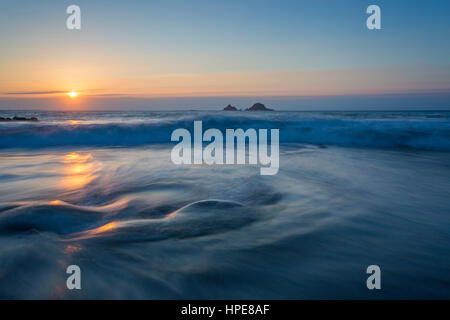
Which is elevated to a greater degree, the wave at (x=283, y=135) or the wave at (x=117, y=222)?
the wave at (x=283, y=135)

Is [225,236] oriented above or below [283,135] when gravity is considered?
below

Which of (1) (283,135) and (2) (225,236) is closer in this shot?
(2) (225,236)

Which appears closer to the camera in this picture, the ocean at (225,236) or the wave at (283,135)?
the ocean at (225,236)

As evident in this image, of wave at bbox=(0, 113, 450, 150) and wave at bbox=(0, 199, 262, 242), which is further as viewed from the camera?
wave at bbox=(0, 113, 450, 150)

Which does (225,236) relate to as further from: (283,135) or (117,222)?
(283,135)

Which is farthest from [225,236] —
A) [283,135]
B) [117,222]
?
[283,135]

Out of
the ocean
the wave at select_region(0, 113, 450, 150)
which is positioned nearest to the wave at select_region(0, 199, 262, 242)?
the ocean

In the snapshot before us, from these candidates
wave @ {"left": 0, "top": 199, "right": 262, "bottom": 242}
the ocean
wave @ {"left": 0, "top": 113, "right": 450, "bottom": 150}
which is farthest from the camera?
wave @ {"left": 0, "top": 113, "right": 450, "bottom": 150}

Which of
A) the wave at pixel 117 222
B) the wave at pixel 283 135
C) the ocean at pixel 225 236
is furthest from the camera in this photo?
the wave at pixel 283 135

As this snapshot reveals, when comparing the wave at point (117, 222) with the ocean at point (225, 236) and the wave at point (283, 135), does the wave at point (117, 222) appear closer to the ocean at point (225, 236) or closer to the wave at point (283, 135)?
the ocean at point (225, 236)

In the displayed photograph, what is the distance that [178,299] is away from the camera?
171cm

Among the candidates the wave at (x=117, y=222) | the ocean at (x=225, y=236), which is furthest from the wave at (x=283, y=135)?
the wave at (x=117, y=222)

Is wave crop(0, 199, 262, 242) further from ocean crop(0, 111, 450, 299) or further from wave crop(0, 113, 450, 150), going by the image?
→ wave crop(0, 113, 450, 150)

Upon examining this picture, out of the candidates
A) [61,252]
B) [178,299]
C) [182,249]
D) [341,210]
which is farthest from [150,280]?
[341,210]
